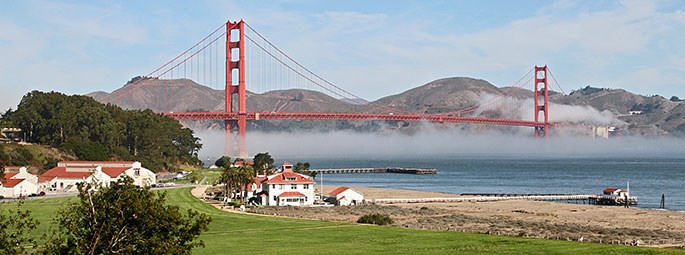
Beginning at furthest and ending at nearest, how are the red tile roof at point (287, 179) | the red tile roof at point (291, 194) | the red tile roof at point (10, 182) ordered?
the red tile roof at point (10, 182) < the red tile roof at point (287, 179) < the red tile roof at point (291, 194)

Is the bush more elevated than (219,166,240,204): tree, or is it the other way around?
(219,166,240,204): tree

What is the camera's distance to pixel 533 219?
190ft

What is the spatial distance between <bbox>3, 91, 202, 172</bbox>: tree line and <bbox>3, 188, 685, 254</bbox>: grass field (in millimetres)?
60480

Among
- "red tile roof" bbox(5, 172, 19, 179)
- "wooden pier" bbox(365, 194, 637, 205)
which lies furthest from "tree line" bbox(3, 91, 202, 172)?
"wooden pier" bbox(365, 194, 637, 205)

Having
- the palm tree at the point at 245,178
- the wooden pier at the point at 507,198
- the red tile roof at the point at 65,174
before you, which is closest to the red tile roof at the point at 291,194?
the palm tree at the point at 245,178

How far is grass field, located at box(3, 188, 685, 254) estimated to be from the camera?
119 ft

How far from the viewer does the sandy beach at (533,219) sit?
45.4m

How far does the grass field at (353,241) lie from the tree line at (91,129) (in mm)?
60480

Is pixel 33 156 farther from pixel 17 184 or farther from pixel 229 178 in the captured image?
pixel 229 178

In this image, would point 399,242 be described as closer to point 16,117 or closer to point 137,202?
point 137,202

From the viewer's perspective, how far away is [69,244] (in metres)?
21.5

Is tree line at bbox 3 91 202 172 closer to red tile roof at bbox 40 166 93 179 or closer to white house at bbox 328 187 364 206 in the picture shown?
red tile roof at bbox 40 166 93 179

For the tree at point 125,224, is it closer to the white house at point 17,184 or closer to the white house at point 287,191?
the white house at point 287,191

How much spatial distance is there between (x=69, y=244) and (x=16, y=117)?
9636 centimetres
